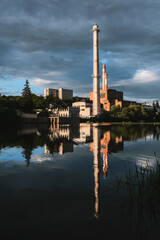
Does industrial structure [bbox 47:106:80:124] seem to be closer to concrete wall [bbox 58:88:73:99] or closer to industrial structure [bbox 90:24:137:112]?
industrial structure [bbox 90:24:137:112]

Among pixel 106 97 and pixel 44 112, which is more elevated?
pixel 106 97

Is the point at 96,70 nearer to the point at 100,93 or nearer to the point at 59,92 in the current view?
the point at 100,93

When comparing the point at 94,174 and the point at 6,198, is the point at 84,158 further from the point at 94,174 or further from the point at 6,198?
the point at 6,198

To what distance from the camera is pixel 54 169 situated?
37.4ft

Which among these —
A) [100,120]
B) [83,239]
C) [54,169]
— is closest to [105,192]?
[83,239]

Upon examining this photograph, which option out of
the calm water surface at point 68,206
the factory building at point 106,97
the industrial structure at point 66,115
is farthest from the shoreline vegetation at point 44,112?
the calm water surface at point 68,206

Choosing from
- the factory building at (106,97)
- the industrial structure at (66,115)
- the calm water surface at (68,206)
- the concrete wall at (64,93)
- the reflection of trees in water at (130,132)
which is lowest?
the calm water surface at (68,206)

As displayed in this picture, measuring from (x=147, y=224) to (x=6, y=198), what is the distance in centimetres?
480

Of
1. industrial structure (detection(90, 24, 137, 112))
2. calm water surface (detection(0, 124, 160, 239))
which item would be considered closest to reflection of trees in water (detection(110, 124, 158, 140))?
calm water surface (detection(0, 124, 160, 239))

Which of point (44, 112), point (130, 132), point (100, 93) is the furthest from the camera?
point (100, 93)

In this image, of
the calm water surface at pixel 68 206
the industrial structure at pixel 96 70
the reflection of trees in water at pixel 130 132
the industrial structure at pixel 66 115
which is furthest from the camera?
the industrial structure at pixel 96 70

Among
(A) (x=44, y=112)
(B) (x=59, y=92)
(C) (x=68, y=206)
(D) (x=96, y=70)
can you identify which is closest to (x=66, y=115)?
(A) (x=44, y=112)

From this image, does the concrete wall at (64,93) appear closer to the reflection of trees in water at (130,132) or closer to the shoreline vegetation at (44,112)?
the shoreline vegetation at (44,112)

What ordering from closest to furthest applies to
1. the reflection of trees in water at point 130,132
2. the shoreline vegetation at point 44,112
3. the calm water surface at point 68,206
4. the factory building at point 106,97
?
the calm water surface at point 68,206
the reflection of trees in water at point 130,132
the shoreline vegetation at point 44,112
the factory building at point 106,97
